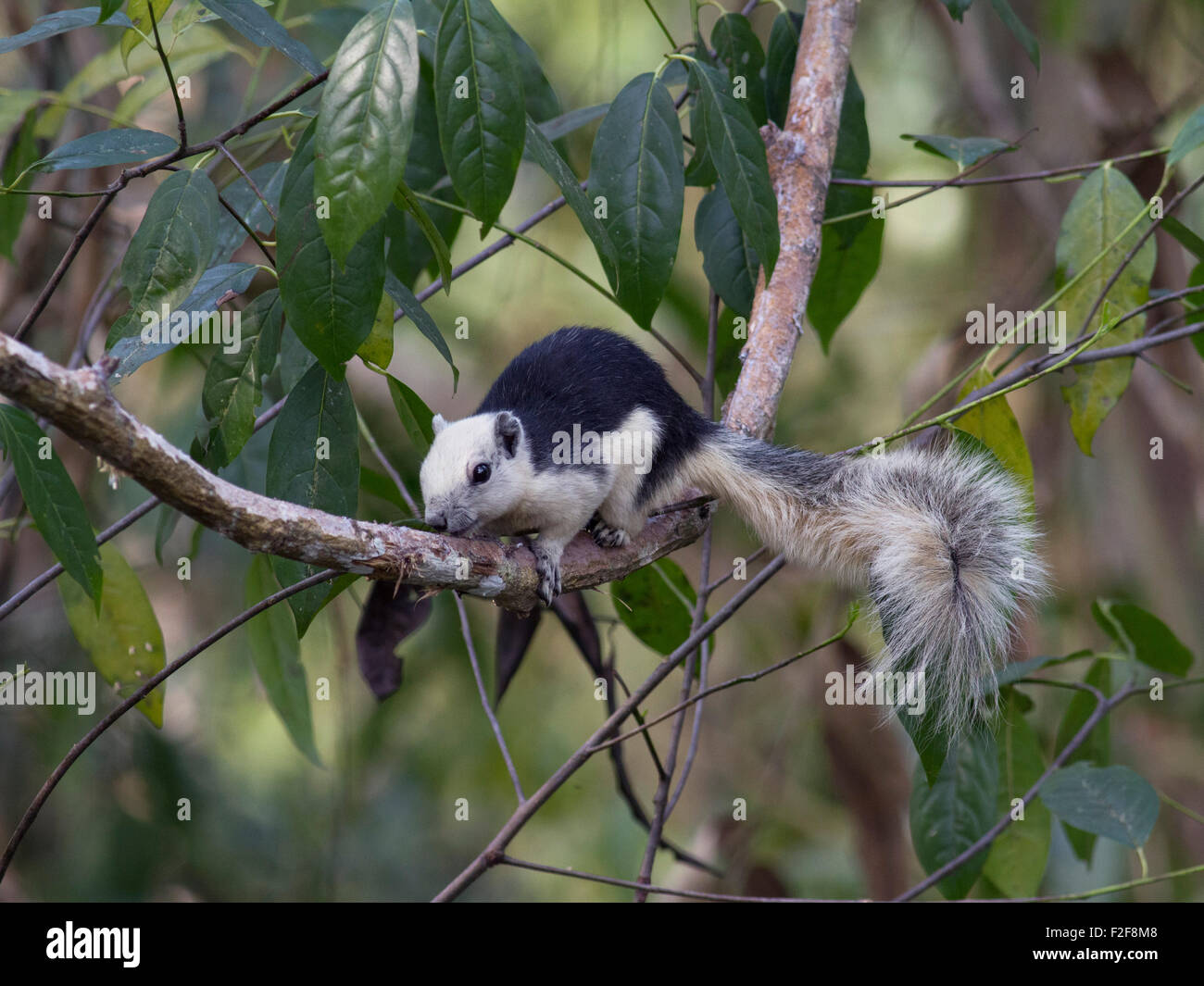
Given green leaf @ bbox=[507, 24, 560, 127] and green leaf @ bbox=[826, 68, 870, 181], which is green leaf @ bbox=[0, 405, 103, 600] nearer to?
green leaf @ bbox=[507, 24, 560, 127]

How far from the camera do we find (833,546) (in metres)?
2.71

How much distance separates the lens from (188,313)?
2051 millimetres

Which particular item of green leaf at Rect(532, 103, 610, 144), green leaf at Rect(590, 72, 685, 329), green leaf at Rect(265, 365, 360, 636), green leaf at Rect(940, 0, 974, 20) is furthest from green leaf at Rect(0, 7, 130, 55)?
green leaf at Rect(940, 0, 974, 20)

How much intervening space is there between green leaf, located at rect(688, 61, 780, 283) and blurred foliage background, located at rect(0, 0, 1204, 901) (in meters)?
1.89

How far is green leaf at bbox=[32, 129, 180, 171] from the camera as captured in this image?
2.08 m

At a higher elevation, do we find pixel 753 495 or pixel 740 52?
pixel 740 52

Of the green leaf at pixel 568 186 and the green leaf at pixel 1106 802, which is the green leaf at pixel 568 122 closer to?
the green leaf at pixel 568 186

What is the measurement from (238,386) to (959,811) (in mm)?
2183

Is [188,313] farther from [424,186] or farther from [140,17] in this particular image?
[424,186]

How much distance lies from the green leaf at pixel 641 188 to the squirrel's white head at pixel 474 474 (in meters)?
0.65

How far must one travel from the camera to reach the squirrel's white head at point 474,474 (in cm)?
269

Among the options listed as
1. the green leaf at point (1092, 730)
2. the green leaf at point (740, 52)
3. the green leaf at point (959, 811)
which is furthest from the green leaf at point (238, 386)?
the green leaf at point (1092, 730)

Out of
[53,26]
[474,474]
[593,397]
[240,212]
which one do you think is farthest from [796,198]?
[53,26]
